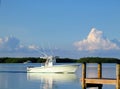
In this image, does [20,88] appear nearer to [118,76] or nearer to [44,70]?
[118,76]

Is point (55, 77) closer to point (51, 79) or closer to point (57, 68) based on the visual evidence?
point (51, 79)

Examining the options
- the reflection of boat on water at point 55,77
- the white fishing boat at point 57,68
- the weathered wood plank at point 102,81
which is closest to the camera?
the weathered wood plank at point 102,81

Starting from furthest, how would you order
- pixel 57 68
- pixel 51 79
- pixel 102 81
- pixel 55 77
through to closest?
pixel 57 68 → pixel 55 77 → pixel 51 79 → pixel 102 81

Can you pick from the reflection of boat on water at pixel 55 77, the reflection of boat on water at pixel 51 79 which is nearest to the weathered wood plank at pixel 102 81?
the reflection of boat on water at pixel 51 79

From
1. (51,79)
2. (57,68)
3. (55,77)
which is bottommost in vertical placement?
(51,79)

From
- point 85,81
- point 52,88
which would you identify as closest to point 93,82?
point 85,81

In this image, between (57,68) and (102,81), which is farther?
(57,68)

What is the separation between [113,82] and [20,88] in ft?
85.6

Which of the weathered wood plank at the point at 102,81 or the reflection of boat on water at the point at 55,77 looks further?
the reflection of boat on water at the point at 55,77

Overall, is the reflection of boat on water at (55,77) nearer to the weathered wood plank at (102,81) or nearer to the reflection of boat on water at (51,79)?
the reflection of boat on water at (51,79)

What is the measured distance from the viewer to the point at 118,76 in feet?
95.3

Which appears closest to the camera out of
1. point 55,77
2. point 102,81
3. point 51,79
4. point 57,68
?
point 102,81

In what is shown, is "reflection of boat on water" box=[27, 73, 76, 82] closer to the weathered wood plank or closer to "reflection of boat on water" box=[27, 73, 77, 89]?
"reflection of boat on water" box=[27, 73, 77, 89]

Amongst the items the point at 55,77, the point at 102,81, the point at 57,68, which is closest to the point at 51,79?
the point at 55,77
